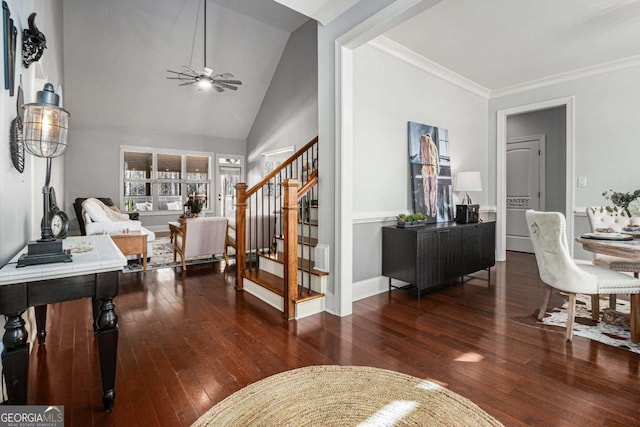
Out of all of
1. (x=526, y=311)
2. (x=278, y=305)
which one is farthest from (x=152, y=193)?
(x=526, y=311)

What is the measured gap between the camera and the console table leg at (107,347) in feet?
5.14

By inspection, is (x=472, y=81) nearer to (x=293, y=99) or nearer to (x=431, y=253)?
(x=431, y=253)

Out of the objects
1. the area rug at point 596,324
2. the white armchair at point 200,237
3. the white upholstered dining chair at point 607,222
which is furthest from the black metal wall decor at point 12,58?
the white upholstered dining chair at point 607,222

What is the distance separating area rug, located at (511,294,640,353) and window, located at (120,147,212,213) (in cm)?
847

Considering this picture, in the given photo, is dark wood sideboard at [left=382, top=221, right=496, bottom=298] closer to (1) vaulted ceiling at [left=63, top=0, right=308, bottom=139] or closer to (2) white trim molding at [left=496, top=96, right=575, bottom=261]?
(2) white trim molding at [left=496, top=96, right=575, bottom=261]

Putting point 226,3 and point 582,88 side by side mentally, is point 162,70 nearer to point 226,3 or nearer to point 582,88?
point 226,3

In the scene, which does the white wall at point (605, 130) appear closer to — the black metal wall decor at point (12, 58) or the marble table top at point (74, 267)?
the marble table top at point (74, 267)

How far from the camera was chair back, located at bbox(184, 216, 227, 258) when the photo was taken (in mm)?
4578

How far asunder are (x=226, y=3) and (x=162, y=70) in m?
2.25

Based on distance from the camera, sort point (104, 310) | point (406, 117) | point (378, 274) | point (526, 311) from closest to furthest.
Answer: point (104, 310), point (526, 311), point (378, 274), point (406, 117)

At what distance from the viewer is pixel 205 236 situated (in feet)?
15.5

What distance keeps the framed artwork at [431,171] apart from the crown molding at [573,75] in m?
1.65

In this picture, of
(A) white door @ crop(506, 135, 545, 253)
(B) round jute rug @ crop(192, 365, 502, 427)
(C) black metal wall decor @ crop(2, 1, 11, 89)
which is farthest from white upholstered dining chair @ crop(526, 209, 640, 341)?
(A) white door @ crop(506, 135, 545, 253)

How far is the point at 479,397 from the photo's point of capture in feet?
5.53
